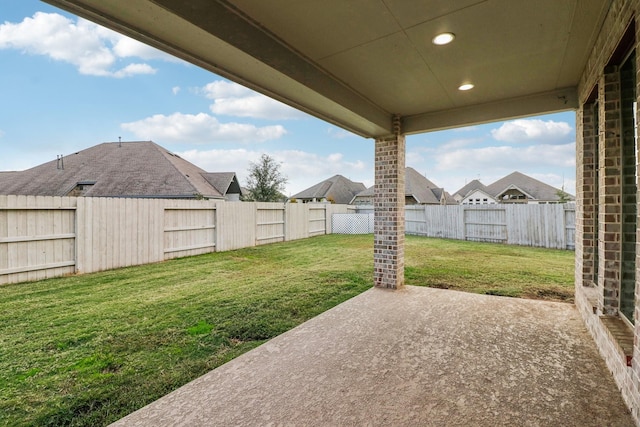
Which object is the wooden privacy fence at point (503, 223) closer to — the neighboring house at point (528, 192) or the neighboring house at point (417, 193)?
the neighboring house at point (417, 193)

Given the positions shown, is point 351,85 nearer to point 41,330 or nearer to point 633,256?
point 633,256

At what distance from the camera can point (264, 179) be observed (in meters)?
20.0

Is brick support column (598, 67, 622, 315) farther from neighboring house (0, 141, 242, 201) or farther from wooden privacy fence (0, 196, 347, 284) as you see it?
neighboring house (0, 141, 242, 201)

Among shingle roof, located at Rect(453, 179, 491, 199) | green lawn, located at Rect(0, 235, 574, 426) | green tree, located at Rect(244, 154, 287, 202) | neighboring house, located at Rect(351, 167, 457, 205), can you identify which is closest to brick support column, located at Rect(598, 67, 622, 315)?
green lawn, located at Rect(0, 235, 574, 426)

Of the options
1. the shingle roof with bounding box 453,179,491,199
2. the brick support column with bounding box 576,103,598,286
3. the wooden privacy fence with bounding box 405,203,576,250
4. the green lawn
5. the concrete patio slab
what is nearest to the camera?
the concrete patio slab

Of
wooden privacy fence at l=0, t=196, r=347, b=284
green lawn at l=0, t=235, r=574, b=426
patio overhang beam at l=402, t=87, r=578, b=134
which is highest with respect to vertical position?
patio overhang beam at l=402, t=87, r=578, b=134

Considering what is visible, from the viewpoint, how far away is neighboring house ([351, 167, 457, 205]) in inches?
889

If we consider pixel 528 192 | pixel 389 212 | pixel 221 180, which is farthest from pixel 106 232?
pixel 528 192

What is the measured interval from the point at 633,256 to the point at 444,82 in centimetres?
227

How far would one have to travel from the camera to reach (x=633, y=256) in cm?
228

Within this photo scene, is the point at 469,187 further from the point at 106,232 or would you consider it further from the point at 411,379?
the point at 411,379

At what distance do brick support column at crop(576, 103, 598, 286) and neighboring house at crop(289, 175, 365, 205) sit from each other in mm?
24722

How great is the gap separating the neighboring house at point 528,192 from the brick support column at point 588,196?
2503 cm

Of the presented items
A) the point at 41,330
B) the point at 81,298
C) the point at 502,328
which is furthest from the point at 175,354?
the point at 502,328
